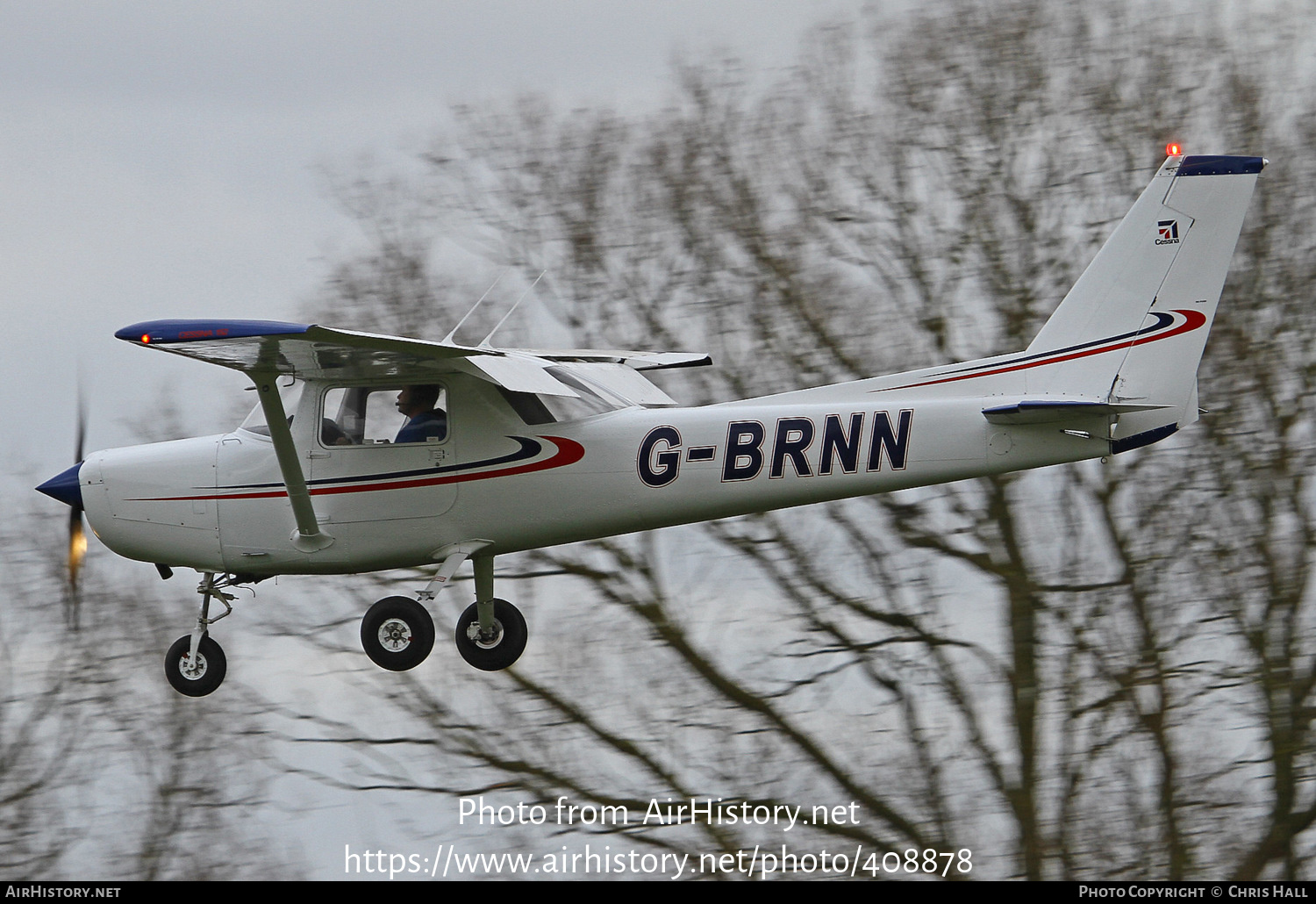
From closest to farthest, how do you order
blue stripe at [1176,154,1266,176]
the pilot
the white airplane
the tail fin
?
the white airplane → the tail fin → blue stripe at [1176,154,1266,176] → the pilot

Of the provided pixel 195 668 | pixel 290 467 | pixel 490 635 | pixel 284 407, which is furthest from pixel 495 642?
pixel 284 407

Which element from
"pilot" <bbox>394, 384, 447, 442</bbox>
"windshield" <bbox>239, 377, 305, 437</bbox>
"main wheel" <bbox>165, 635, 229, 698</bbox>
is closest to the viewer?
"pilot" <bbox>394, 384, 447, 442</bbox>

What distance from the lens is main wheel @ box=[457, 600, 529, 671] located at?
13.3 m

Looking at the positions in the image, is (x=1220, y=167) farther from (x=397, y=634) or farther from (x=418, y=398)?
(x=397, y=634)

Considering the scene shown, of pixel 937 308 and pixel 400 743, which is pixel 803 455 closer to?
pixel 937 308

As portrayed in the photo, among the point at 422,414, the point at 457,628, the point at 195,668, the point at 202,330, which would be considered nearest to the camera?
the point at 202,330

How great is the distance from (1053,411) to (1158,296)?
1.46 metres

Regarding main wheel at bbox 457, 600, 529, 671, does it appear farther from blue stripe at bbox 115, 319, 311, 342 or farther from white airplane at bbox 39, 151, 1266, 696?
blue stripe at bbox 115, 319, 311, 342

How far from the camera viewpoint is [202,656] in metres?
13.3

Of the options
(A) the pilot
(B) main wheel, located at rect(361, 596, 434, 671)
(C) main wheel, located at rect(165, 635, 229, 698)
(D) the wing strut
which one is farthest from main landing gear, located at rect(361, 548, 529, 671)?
(C) main wheel, located at rect(165, 635, 229, 698)

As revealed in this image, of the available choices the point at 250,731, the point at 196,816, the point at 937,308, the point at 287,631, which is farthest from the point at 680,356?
the point at 196,816

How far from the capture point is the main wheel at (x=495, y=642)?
13336 mm

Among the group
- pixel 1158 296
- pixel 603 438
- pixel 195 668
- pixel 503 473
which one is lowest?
pixel 195 668

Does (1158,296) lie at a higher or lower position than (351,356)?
higher
